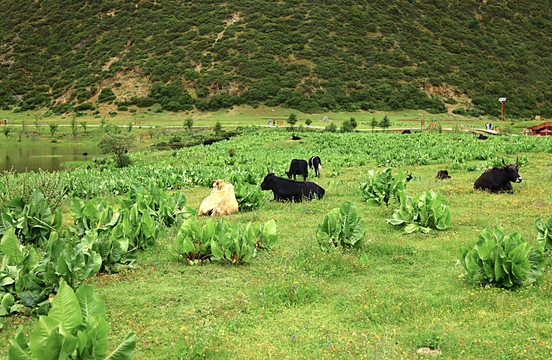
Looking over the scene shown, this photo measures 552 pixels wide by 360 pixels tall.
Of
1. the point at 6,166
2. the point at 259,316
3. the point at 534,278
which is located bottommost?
the point at 6,166

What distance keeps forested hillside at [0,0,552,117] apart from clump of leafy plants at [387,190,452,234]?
70.2 metres

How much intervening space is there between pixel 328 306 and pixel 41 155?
50.1m

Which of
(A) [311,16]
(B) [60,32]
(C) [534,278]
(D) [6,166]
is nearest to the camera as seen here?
(C) [534,278]

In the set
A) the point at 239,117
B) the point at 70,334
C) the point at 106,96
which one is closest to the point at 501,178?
the point at 70,334

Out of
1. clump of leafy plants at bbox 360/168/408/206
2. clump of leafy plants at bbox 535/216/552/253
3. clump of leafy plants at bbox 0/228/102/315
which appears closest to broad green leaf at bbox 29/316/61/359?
clump of leafy plants at bbox 0/228/102/315

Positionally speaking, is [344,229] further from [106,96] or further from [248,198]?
[106,96]

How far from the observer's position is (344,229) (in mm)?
7820

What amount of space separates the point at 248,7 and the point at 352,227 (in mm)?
115143

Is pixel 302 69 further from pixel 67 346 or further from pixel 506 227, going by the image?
pixel 67 346

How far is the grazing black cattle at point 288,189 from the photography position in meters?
13.2

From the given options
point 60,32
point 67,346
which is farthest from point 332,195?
→ point 60,32

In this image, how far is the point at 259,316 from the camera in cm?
542

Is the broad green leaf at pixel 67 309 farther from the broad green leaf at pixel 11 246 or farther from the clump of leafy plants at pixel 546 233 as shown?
the clump of leafy plants at pixel 546 233

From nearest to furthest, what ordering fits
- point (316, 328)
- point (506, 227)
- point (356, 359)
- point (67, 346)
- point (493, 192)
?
point (67, 346)
point (356, 359)
point (316, 328)
point (506, 227)
point (493, 192)
